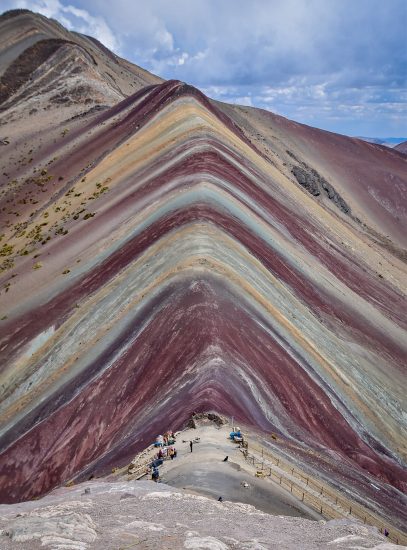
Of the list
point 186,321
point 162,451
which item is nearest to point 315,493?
point 162,451

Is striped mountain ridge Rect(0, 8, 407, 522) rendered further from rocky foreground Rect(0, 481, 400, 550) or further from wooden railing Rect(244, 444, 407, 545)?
rocky foreground Rect(0, 481, 400, 550)

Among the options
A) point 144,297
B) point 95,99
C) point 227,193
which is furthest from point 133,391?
point 95,99

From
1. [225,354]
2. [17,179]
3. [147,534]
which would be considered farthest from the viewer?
[17,179]

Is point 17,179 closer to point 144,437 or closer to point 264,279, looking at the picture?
point 264,279

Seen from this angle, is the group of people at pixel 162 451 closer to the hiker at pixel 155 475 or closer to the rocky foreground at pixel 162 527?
the hiker at pixel 155 475

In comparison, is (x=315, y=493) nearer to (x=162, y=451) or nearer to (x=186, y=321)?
(x=162, y=451)

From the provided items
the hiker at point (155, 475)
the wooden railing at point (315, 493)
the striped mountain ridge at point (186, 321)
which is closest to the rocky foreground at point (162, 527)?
the hiker at point (155, 475)
